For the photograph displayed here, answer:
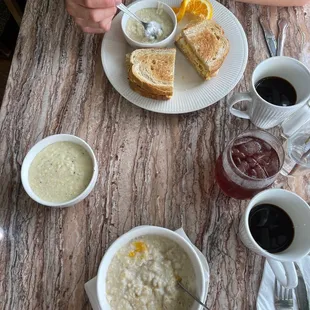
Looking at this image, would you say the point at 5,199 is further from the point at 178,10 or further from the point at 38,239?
the point at 178,10

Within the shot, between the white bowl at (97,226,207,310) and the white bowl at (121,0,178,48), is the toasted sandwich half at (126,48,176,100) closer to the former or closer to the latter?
the white bowl at (121,0,178,48)

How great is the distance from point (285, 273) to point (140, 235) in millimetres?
341

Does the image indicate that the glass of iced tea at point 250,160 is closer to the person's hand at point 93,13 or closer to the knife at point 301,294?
the knife at point 301,294

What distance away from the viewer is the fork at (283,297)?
89cm

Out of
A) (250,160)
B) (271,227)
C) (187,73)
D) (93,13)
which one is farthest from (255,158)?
(93,13)

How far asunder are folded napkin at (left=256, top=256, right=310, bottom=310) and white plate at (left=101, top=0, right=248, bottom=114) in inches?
19.9

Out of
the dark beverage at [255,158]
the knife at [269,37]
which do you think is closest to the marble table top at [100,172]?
the knife at [269,37]

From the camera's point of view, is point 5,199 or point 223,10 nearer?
point 5,199

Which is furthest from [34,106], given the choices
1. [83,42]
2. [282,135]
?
[282,135]

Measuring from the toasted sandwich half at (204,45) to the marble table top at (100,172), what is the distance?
11 centimetres

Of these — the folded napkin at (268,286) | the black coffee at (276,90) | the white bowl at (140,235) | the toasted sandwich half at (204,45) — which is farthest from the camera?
the toasted sandwich half at (204,45)

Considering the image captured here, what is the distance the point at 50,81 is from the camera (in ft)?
3.92

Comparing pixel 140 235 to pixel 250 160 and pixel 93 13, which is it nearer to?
pixel 250 160

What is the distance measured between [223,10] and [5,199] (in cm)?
93
